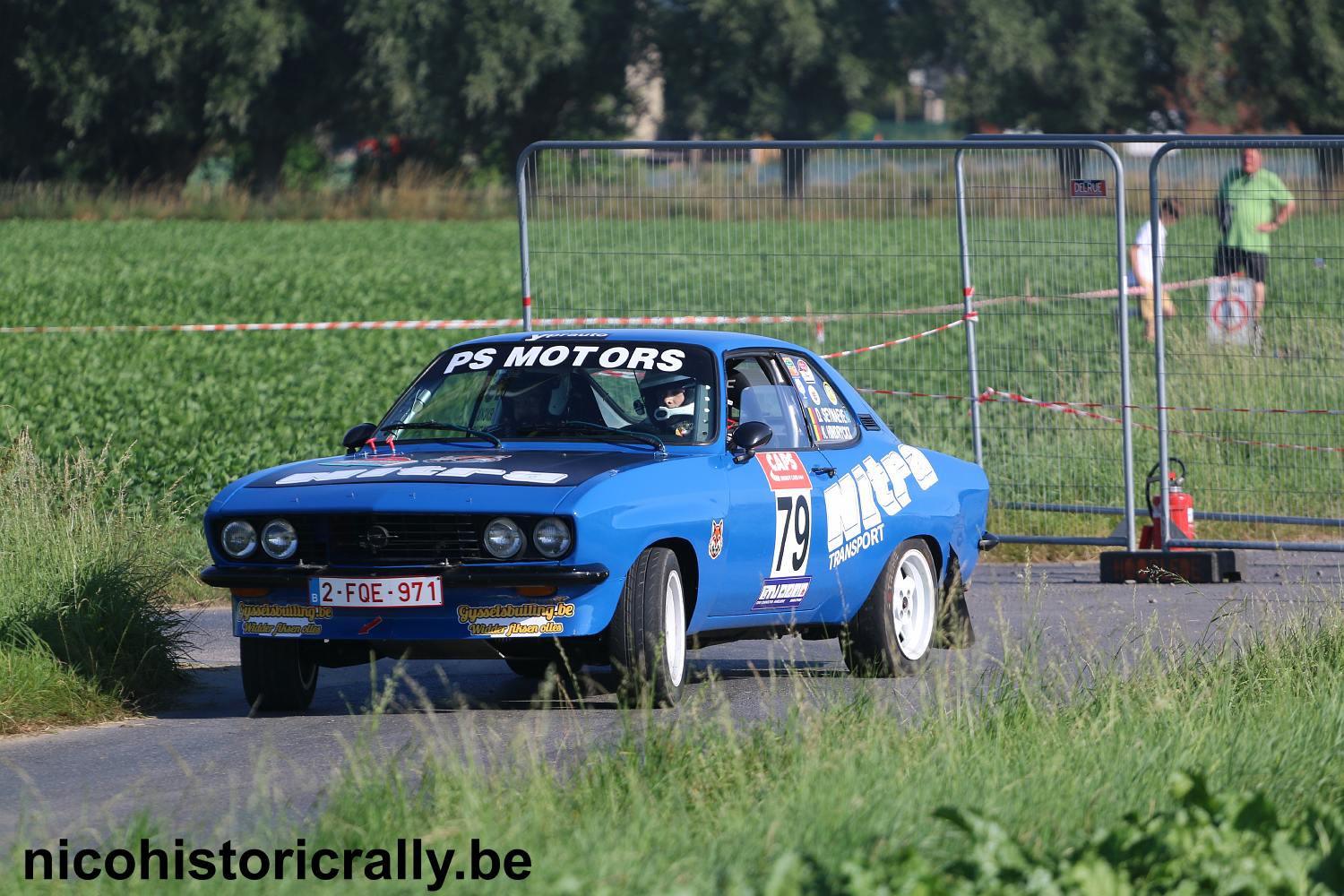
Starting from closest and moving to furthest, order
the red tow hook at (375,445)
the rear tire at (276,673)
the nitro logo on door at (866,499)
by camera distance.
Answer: the rear tire at (276,673)
the red tow hook at (375,445)
the nitro logo on door at (866,499)

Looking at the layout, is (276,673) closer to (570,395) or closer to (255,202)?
(570,395)

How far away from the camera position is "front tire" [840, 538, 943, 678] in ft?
31.1

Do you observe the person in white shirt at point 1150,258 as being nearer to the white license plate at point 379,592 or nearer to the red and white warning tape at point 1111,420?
the red and white warning tape at point 1111,420

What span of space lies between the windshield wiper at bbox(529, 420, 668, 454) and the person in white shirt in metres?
5.31

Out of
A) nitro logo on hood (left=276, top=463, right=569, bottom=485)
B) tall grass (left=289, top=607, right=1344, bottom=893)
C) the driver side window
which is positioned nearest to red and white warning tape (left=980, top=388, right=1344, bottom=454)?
the driver side window

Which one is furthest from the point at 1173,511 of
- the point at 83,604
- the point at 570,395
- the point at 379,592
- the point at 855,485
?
the point at 83,604

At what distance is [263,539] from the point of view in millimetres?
8242

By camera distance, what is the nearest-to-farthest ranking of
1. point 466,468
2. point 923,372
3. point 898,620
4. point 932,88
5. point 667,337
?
point 466,468, point 667,337, point 898,620, point 923,372, point 932,88

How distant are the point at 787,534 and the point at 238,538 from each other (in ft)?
7.86

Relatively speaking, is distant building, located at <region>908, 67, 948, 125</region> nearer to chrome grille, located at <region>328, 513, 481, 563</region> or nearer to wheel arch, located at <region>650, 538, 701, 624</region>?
wheel arch, located at <region>650, 538, 701, 624</region>

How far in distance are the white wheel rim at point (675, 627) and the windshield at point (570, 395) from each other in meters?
0.74

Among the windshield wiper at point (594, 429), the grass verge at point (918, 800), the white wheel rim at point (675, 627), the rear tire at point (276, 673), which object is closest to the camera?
the grass verge at point (918, 800)

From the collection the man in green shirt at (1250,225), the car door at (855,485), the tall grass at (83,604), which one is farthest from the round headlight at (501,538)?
the man in green shirt at (1250,225)

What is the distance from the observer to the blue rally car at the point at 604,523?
796 cm
